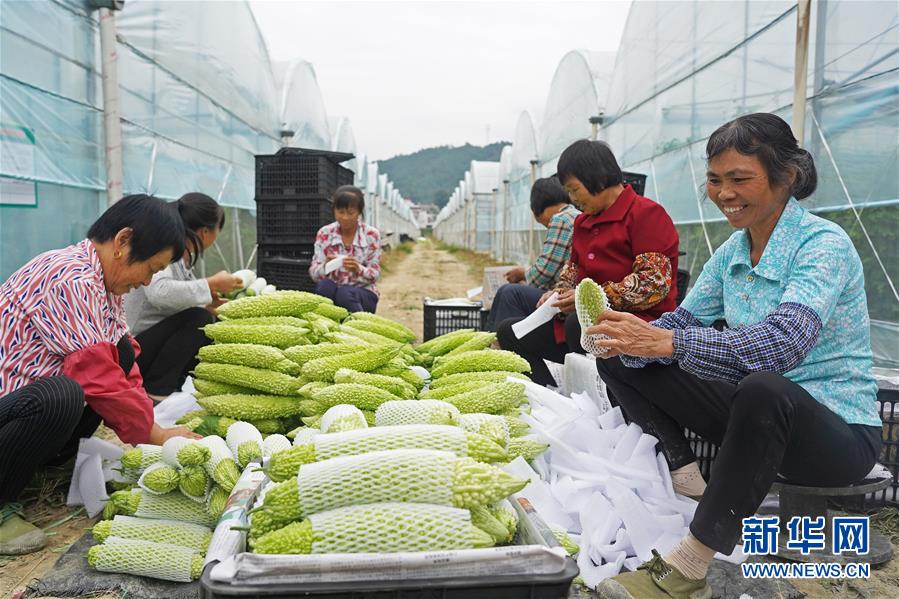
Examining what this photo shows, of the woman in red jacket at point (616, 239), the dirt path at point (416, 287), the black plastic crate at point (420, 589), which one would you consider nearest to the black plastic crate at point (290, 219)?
the dirt path at point (416, 287)

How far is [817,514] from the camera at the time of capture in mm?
2492

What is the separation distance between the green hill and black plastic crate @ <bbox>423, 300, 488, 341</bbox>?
405ft

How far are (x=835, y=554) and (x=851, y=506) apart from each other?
367 millimetres

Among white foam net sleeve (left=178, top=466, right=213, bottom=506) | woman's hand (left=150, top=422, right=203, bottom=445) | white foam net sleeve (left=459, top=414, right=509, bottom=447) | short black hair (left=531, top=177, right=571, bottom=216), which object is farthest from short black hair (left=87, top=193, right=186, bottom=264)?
short black hair (left=531, top=177, right=571, bottom=216)

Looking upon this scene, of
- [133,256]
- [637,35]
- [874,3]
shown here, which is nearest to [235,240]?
[637,35]

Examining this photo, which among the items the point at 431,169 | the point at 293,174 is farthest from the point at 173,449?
the point at 431,169

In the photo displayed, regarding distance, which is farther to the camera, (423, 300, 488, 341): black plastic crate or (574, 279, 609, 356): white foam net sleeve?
(423, 300, 488, 341): black plastic crate

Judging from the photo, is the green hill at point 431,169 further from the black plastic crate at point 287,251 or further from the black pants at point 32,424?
the black pants at point 32,424

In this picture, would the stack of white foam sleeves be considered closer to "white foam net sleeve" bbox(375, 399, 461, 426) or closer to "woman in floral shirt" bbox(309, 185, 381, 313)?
"white foam net sleeve" bbox(375, 399, 461, 426)

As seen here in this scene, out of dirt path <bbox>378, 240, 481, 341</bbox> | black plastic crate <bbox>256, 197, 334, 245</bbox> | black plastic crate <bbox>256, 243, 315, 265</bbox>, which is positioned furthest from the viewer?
dirt path <bbox>378, 240, 481, 341</bbox>

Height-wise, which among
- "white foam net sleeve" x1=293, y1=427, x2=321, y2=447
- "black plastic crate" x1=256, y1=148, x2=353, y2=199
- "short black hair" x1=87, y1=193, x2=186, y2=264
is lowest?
"white foam net sleeve" x1=293, y1=427, x2=321, y2=447

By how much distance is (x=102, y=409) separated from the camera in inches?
103

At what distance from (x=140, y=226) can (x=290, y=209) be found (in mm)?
4743

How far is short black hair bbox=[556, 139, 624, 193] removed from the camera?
11.5 feet
